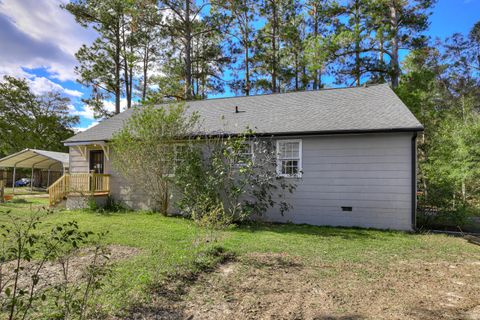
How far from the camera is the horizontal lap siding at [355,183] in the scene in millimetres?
7586

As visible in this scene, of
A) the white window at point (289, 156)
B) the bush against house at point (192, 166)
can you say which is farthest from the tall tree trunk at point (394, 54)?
the bush against house at point (192, 166)

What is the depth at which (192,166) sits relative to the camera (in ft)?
26.9

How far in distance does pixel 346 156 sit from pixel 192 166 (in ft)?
15.4

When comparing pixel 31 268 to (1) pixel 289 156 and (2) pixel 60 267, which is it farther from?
(1) pixel 289 156

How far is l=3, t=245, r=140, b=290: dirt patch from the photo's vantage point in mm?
3791

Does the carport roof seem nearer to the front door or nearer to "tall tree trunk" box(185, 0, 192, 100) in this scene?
the front door

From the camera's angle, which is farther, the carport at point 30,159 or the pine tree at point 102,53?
the pine tree at point 102,53

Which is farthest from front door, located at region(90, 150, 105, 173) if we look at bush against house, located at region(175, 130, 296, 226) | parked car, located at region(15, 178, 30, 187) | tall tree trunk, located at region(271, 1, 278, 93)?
parked car, located at region(15, 178, 30, 187)

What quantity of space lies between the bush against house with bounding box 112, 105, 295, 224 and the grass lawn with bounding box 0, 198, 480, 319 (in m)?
1.47

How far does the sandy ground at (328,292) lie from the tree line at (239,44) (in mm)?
15466

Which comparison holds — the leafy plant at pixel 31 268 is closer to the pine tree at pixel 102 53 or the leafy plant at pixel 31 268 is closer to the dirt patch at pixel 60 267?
the dirt patch at pixel 60 267

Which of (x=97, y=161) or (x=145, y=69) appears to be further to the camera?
(x=145, y=69)

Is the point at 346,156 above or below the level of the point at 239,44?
below

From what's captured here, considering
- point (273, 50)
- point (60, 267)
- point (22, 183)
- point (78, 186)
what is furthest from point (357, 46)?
point (22, 183)
